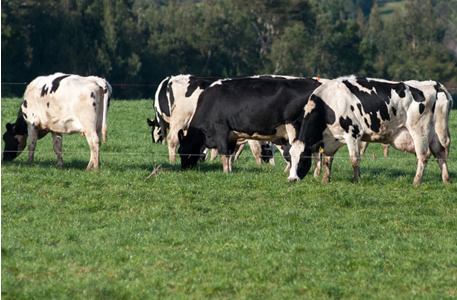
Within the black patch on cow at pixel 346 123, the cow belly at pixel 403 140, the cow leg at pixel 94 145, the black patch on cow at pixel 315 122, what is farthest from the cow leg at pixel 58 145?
the cow belly at pixel 403 140

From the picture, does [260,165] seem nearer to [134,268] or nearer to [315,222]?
[315,222]

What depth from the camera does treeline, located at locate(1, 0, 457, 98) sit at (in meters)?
81.4

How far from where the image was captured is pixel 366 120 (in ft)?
62.9

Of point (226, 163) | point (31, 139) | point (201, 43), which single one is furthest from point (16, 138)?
point (201, 43)

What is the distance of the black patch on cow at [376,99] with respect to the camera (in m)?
19.1

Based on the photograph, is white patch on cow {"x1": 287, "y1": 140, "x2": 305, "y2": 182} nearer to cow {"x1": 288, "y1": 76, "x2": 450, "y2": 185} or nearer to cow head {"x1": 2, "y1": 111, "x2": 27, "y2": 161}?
cow {"x1": 288, "y1": 76, "x2": 450, "y2": 185}

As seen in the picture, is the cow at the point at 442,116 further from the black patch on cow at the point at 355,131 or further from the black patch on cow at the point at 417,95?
the black patch on cow at the point at 355,131

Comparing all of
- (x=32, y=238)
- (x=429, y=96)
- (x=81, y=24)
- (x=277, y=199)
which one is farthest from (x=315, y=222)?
(x=81, y=24)

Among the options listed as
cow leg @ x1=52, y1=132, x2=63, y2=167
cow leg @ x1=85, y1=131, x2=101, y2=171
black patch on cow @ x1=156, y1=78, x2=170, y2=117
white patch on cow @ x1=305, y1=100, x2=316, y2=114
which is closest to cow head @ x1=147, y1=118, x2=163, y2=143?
black patch on cow @ x1=156, y1=78, x2=170, y2=117

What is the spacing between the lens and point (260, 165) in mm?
22797

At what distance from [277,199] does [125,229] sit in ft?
11.9

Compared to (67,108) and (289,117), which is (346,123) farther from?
(67,108)

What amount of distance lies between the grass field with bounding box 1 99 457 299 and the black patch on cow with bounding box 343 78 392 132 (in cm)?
132

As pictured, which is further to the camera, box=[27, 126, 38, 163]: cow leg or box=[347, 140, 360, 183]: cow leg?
box=[27, 126, 38, 163]: cow leg
